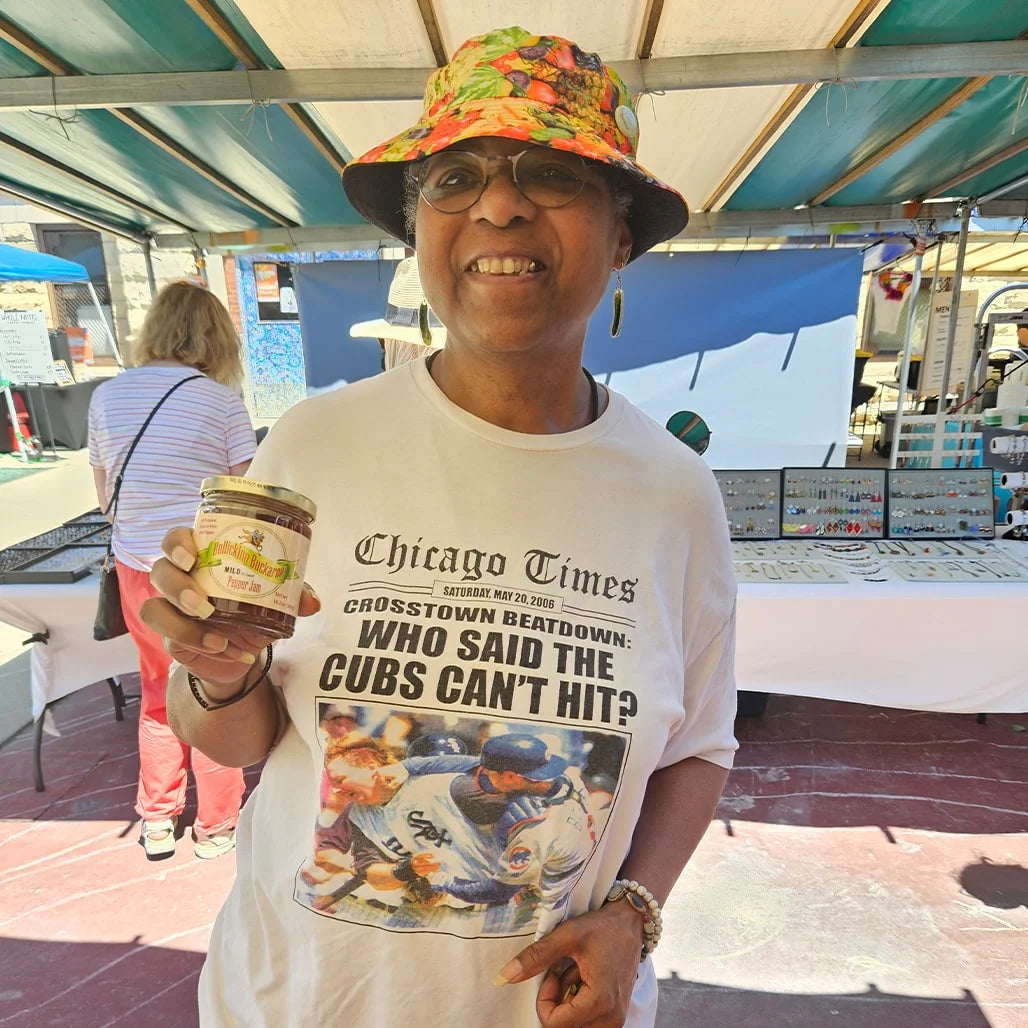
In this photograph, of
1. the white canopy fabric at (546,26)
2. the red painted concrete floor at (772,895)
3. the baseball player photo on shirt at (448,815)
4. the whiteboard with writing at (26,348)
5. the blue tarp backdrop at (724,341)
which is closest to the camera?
the baseball player photo on shirt at (448,815)

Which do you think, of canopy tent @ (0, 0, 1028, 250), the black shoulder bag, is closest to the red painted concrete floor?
the black shoulder bag

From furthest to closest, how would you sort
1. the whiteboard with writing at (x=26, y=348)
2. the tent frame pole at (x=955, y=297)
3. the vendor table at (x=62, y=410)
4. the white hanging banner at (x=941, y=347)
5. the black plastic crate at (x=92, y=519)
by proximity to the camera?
the vendor table at (x=62, y=410), the whiteboard with writing at (x=26, y=348), the white hanging banner at (x=941, y=347), the tent frame pole at (x=955, y=297), the black plastic crate at (x=92, y=519)

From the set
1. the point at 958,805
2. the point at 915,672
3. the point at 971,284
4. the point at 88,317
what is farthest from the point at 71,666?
the point at 971,284

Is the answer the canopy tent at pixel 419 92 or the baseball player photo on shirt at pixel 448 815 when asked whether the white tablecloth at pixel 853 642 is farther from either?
the baseball player photo on shirt at pixel 448 815

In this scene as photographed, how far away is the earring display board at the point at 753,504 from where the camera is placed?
401 cm

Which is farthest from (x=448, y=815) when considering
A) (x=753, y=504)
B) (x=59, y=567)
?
(x=753, y=504)

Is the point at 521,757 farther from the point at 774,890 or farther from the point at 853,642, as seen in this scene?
the point at 853,642

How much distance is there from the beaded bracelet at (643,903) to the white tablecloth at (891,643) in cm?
236

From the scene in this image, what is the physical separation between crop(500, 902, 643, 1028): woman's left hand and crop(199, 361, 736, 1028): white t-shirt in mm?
30

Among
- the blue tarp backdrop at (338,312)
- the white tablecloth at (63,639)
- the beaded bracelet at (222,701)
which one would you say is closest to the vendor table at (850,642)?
the white tablecloth at (63,639)

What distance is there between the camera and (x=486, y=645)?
3.15 feet

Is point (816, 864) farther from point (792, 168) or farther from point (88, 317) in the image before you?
point (88, 317)

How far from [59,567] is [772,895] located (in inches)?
142

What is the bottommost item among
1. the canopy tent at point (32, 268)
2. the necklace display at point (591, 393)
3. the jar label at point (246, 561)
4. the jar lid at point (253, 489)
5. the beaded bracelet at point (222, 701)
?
the beaded bracelet at point (222, 701)
